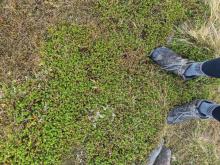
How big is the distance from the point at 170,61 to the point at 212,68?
0.84 meters

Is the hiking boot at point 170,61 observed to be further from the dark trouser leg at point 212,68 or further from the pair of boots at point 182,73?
the dark trouser leg at point 212,68

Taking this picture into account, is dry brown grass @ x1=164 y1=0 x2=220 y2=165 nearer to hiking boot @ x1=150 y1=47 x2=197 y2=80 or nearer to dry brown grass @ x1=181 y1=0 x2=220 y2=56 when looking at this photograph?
dry brown grass @ x1=181 y1=0 x2=220 y2=56

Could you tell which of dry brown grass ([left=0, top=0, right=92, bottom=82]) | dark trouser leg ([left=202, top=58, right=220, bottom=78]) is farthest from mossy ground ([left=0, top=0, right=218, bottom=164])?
dark trouser leg ([left=202, top=58, right=220, bottom=78])

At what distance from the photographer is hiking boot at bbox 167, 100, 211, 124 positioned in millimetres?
5445

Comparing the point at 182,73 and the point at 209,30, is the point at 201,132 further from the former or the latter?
the point at 209,30

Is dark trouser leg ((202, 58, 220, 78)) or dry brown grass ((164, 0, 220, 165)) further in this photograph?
dry brown grass ((164, 0, 220, 165))

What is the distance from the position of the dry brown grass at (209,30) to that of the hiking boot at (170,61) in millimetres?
502

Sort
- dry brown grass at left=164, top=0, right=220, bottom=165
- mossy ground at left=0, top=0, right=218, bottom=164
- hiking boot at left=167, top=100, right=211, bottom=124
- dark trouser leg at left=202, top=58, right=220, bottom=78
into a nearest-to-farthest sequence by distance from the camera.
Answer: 1. dark trouser leg at left=202, top=58, right=220, bottom=78
2. mossy ground at left=0, top=0, right=218, bottom=164
3. hiking boot at left=167, top=100, right=211, bottom=124
4. dry brown grass at left=164, top=0, right=220, bottom=165

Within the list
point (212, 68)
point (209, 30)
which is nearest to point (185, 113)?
point (212, 68)

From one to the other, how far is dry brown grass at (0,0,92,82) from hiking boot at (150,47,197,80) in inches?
55.8

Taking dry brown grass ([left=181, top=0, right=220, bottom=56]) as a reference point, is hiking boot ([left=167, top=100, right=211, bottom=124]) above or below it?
below

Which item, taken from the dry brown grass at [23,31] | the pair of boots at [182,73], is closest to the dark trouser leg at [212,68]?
the pair of boots at [182,73]

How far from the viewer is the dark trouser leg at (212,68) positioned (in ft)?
15.6

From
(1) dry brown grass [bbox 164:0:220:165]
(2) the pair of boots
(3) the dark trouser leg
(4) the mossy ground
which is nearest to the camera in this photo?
(3) the dark trouser leg
